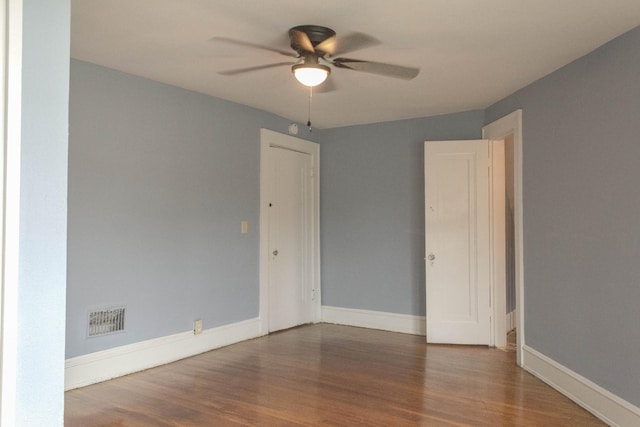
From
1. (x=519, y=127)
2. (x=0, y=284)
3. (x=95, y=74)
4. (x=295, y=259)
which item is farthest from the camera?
(x=295, y=259)

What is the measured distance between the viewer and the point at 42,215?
150cm

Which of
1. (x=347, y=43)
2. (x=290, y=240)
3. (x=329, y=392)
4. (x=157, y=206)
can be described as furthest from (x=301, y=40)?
(x=290, y=240)

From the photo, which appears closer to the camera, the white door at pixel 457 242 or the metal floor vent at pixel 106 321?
the metal floor vent at pixel 106 321

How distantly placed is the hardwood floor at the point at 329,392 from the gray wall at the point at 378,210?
1046 mm

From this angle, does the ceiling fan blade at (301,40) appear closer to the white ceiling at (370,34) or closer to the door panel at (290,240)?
the white ceiling at (370,34)

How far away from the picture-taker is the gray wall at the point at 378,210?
537cm

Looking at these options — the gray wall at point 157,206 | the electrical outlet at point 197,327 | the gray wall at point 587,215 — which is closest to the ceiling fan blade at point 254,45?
the gray wall at point 157,206

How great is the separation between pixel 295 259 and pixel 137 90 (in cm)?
263

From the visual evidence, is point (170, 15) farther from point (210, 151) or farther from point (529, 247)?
point (529, 247)

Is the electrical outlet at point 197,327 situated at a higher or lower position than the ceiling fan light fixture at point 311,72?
lower

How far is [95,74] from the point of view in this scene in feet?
11.8

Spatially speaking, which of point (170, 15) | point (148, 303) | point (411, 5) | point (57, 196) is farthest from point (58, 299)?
point (148, 303)

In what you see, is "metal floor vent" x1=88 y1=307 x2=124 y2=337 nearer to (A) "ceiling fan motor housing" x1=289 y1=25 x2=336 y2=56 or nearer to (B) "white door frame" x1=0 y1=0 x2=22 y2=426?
(B) "white door frame" x1=0 y1=0 x2=22 y2=426

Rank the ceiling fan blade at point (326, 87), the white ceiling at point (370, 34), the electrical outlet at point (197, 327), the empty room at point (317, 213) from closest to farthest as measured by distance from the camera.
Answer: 1. the empty room at point (317, 213)
2. the white ceiling at point (370, 34)
3. the ceiling fan blade at point (326, 87)
4. the electrical outlet at point (197, 327)
